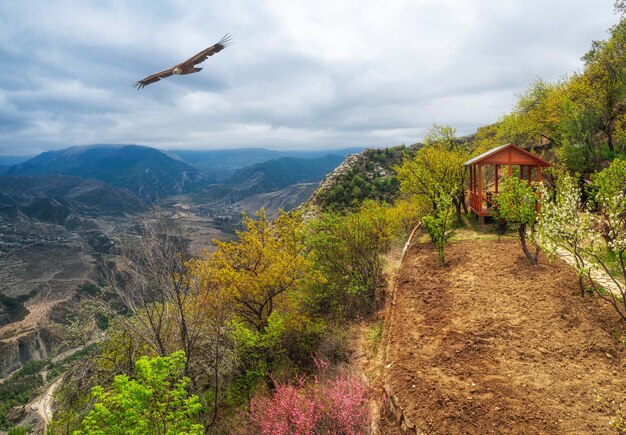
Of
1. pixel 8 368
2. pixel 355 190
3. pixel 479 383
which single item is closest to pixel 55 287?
pixel 8 368

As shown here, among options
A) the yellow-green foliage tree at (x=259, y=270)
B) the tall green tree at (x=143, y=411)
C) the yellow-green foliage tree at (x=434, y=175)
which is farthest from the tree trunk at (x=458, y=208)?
the tall green tree at (x=143, y=411)

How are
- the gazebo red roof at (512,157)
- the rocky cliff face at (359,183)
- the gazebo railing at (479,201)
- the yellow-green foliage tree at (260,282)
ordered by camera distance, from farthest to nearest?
1. the rocky cliff face at (359,183)
2. the gazebo railing at (479,201)
3. the gazebo red roof at (512,157)
4. the yellow-green foliage tree at (260,282)

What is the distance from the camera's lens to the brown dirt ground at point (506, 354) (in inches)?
279

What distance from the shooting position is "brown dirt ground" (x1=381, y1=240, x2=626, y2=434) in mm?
7074

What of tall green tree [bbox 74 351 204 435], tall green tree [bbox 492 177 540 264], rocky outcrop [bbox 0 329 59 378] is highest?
tall green tree [bbox 492 177 540 264]

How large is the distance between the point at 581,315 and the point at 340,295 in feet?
35.5

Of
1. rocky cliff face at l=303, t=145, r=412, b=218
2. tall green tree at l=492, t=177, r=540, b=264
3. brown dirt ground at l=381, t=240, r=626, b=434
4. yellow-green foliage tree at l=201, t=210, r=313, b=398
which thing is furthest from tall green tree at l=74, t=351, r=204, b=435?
rocky cliff face at l=303, t=145, r=412, b=218

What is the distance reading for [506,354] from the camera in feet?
29.6

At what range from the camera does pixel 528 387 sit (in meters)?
7.71

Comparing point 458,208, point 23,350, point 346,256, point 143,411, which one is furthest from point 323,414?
point 23,350

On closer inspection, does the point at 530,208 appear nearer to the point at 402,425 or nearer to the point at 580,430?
the point at 580,430

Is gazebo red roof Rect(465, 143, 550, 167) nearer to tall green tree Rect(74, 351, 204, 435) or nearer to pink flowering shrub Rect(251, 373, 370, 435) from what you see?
pink flowering shrub Rect(251, 373, 370, 435)

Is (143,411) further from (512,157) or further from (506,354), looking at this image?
(512,157)

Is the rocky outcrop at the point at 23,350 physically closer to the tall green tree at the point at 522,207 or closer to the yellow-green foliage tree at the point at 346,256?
the yellow-green foliage tree at the point at 346,256
